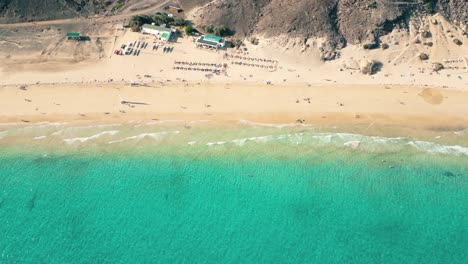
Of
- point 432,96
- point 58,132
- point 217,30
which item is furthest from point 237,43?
point 432,96

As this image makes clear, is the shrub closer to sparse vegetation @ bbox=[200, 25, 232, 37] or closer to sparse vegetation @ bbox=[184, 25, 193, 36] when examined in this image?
sparse vegetation @ bbox=[200, 25, 232, 37]

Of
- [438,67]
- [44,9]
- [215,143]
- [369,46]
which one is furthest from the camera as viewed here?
[44,9]

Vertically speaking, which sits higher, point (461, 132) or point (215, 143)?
point (461, 132)

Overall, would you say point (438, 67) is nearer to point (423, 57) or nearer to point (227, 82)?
point (423, 57)

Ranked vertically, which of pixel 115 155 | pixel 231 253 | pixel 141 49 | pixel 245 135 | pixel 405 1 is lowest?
pixel 231 253

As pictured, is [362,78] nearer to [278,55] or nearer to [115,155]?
[278,55]

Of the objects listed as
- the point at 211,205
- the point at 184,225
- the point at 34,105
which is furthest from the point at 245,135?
the point at 34,105

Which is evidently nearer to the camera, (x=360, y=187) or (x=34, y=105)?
(x=360, y=187)
